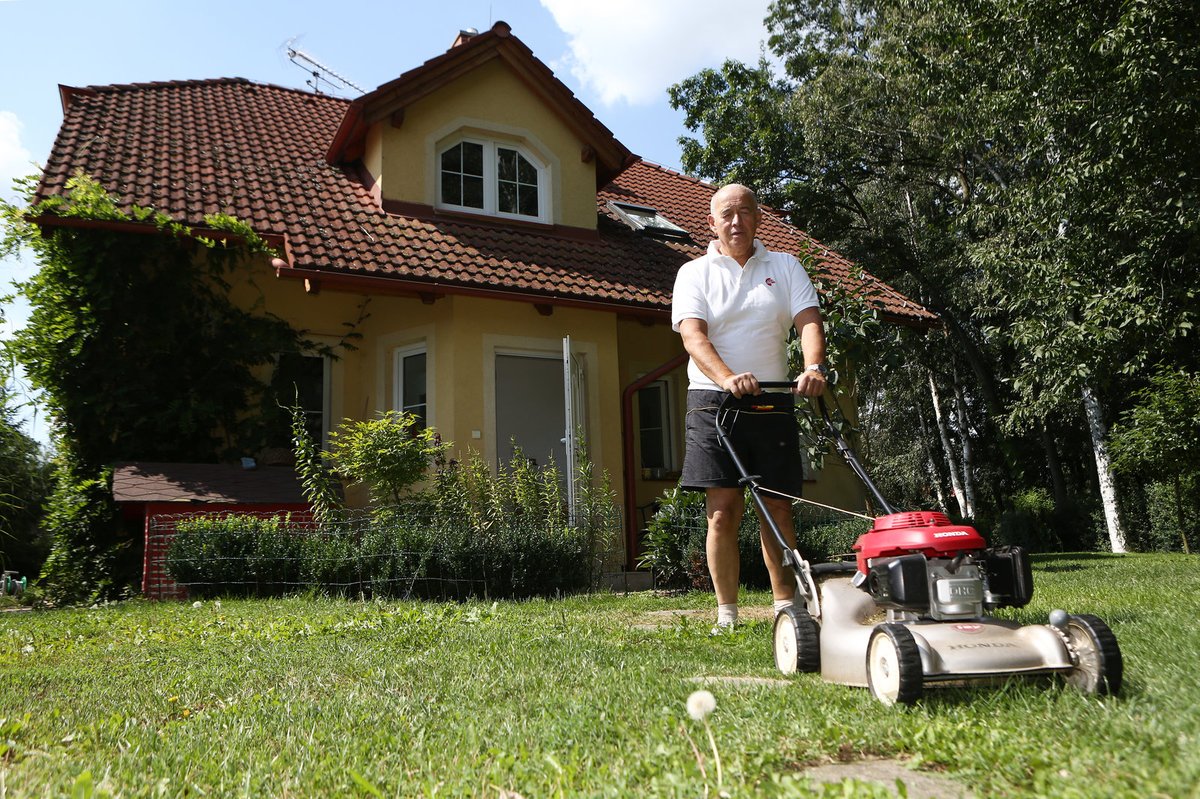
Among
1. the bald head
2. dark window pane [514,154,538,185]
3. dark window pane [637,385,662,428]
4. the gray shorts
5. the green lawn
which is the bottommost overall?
the green lawn

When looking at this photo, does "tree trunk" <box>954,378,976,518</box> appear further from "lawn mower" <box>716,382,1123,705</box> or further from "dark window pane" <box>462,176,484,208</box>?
"lawn mower" <box>716,382,1123,705</box>

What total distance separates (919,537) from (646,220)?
432 inches

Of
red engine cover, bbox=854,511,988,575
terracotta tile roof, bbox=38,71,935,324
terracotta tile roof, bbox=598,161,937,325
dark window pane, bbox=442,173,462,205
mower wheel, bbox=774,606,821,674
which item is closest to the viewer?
red engine cover, bbox=854,511,988,575

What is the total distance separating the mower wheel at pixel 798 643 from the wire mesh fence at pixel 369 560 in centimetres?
418

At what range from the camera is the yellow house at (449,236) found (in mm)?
10008

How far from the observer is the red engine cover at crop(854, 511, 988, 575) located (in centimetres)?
269

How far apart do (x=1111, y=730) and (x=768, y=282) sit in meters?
2.71

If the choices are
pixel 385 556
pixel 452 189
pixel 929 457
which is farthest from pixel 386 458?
pixel 929 457

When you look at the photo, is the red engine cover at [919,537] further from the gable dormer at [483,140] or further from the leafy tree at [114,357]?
the gable dormer at [483,140]

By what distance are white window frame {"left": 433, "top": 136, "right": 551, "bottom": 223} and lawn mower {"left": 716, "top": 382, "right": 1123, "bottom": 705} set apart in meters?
9.09

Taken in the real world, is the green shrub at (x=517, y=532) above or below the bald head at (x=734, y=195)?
below

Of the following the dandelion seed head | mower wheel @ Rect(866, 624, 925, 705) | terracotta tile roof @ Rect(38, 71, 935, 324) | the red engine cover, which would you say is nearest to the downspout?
terracotta tile roof @ Rect(38, 71, 935, 324)

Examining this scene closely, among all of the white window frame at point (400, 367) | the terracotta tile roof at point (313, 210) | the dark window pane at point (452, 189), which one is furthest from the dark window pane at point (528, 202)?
the white window frame at point (400, 367)

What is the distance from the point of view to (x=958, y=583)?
2648 millimetres
